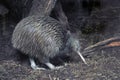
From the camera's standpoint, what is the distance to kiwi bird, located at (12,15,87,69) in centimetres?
528

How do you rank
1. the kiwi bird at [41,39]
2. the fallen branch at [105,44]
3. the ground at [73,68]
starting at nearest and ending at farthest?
the ground at [73,68] → the kiwi bird at [41,39] → the fallen branch at [105,44]

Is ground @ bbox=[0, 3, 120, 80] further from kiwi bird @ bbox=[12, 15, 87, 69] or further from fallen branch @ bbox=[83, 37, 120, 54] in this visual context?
kiwi bird @ bbox=[12, 15, 87, 69]

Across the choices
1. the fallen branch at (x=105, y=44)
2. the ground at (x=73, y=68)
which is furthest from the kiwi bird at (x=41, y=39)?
the fallen branch at (x=105, y=44)

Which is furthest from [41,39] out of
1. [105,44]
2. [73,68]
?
[105,44]

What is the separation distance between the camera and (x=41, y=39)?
5.26 meters

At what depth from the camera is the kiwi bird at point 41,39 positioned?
528cm

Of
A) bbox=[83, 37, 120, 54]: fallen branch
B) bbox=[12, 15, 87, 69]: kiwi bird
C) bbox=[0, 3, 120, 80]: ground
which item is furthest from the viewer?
bbox=[83, 37, 120, 54]: fallen branch

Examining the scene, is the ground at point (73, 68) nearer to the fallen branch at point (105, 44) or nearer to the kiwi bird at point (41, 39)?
the fallen branch at point (105, 44)

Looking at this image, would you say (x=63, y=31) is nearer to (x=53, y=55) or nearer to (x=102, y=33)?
(x=53, y=55)

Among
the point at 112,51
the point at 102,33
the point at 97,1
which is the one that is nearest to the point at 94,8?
the point at 97,1

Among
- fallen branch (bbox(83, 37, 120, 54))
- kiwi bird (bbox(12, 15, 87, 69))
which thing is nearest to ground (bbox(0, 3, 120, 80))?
fallen branch (bbox(83, 37, 120, 54))

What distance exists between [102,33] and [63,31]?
1.71 metres

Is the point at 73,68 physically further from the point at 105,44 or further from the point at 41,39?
the point at 105,44

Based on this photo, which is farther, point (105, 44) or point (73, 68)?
point (105, 44)
